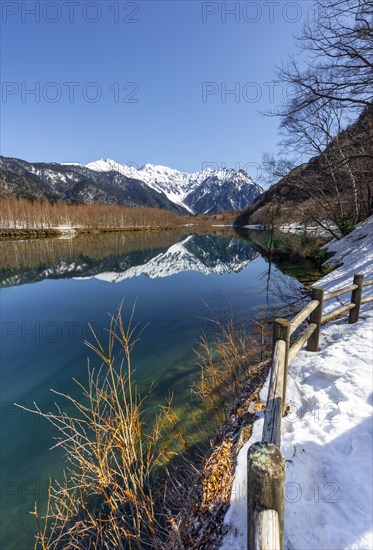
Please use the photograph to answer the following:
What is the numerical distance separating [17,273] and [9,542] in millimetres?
24645

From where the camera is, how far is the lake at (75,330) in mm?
5051

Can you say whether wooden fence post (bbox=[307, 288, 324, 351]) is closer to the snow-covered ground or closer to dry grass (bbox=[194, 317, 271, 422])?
the snow-covered ground

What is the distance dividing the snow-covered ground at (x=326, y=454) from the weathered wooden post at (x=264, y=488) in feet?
4.08

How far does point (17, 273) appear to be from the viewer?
24.0m

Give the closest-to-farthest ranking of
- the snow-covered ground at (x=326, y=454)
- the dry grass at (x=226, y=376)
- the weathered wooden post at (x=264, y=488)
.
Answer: the weathered wooden post at (x=264, y=488) → the snow-covered ground at (x=326, y=454) → the dry grass at (x=226, y=376)

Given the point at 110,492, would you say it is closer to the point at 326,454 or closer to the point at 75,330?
the point at 326,454

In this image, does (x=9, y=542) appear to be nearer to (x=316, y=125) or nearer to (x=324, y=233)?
(x=316, y=125)

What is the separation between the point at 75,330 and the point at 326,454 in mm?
10800

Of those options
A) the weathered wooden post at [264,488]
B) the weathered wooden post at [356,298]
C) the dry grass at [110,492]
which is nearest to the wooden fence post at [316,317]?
the weathered wooden post at [356,298]

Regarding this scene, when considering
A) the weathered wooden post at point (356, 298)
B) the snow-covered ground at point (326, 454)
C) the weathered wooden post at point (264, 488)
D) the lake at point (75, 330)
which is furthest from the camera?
the weathered wooden post at point (356, 298)

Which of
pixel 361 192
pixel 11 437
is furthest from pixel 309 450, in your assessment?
pixel 361 192

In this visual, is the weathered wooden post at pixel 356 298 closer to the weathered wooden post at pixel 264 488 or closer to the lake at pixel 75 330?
the lake at pixel 75 330

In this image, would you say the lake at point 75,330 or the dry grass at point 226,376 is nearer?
the lake at point 75,330

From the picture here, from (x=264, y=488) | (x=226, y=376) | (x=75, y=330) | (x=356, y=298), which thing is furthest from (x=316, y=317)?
(x=75, y=330)
